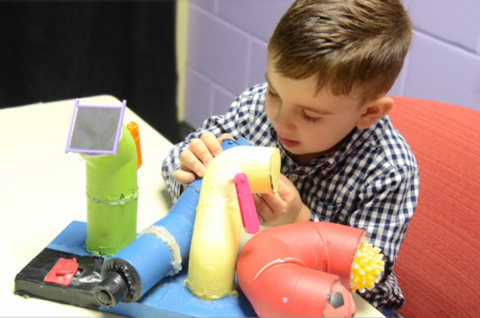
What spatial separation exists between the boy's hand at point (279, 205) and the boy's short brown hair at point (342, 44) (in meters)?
0.13

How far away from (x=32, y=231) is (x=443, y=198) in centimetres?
59

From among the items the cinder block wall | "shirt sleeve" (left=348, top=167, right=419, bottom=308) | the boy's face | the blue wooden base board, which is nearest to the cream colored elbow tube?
the blue wooden base board

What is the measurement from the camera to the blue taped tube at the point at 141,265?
21.0 inches

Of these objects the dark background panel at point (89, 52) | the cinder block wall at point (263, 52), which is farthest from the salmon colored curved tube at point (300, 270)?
the dark background panel at point (89, 52)

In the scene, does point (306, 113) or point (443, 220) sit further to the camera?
point (443, 220)

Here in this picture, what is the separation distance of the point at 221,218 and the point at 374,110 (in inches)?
11.7

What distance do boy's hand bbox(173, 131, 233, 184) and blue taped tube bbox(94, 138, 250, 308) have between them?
8 centimetres

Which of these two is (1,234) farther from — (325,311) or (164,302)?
(325,311)

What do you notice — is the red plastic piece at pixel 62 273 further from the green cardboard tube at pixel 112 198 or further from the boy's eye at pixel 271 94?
the boy's eye at pixel 271 94

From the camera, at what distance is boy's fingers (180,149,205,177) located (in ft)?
2.27

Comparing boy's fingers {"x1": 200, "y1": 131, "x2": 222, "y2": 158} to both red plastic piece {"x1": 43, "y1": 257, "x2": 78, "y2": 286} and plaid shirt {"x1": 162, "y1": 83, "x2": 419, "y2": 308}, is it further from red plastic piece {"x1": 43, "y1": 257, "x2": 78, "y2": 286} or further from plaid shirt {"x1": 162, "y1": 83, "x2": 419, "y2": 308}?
red plastic piece {"x1": 43, "y1": 257, "x2": 78, "y2": 286}

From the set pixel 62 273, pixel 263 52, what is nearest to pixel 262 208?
pixel 62 273

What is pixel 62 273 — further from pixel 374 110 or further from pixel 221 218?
pixel 374 110

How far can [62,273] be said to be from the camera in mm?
583
